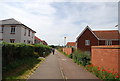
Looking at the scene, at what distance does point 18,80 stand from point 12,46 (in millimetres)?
4315

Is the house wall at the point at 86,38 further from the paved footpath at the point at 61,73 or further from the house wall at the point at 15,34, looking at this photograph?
the paved footpath at the point at 61,73

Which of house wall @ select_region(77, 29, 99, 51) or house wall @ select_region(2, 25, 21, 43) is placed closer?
house wall @ select_region(2, 25, 21, 43)

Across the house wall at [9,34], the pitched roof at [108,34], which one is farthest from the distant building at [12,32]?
the pitched roof at [108,34]

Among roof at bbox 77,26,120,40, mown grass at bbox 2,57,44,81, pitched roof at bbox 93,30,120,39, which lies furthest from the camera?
pitched roof at bbox 93,30,120,39

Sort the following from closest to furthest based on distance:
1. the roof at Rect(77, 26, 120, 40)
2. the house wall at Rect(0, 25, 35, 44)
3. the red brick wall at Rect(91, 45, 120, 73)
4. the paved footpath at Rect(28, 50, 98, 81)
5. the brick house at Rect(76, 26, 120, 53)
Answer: the red brick wall at Rect(91, 45, 120, 73) < the paved footpath at Rect(28, 50, 98, 81) < the house wall at Rect(0, 25, 35, 44) < the brick house at Rect(76, 26, 120, 53) < the roof at Rect(77, 26, 120, 40)

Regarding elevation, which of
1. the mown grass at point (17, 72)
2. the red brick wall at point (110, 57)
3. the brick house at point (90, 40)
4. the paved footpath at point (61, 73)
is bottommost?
the paved footpath at point (61, 73)

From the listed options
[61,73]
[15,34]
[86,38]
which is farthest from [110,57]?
[86,38]

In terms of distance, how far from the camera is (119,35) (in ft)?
88.1

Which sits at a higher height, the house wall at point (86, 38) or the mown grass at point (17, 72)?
the house wall at point (86, 38)

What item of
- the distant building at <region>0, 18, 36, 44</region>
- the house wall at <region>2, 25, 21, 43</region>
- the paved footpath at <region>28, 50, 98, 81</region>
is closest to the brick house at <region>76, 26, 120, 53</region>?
the distant building at <region>0, 18, 36, 44</region>

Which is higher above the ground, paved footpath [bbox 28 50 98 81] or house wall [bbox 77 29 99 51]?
house wall [bbox 77 29 99 51]

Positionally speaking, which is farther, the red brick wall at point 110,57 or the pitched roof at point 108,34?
the pitched roof at point 108,34

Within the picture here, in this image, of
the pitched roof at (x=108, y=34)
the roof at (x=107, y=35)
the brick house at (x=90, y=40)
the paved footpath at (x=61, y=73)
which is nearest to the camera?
the paved footpath at (x=61, y=73)

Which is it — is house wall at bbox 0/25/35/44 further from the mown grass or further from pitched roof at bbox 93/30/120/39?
pitched roof at bbox 93/30/120/39
